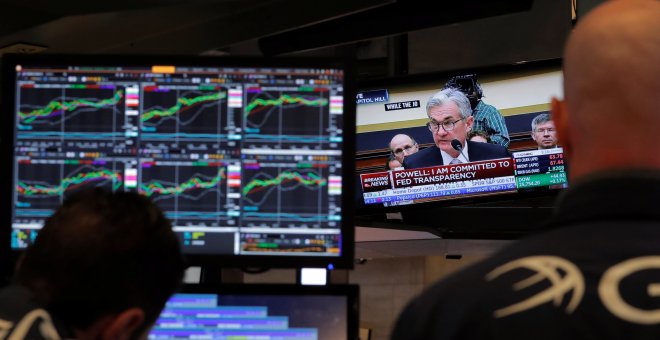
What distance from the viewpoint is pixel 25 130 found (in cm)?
204

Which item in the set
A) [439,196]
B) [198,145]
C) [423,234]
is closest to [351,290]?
[198,145]

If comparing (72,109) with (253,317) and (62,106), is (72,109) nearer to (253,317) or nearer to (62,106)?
(62,106)

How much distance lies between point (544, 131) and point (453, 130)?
15.4 inches

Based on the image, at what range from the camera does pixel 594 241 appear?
0.99 metres

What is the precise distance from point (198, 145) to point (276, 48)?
11.8ft

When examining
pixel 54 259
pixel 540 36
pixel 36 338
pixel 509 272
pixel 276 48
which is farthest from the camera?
pixel 540 36

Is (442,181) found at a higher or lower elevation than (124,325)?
higher

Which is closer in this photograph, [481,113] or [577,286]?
[577,286]

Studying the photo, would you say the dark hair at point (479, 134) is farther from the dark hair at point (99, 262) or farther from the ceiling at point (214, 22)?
the dark hair at point (99, 262)

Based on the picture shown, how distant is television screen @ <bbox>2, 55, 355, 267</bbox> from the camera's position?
202 cm

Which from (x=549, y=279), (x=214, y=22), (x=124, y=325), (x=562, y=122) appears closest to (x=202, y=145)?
(x=124, y=325)

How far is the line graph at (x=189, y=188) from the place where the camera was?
79.6 inches

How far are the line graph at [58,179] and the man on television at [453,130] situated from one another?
2.38m

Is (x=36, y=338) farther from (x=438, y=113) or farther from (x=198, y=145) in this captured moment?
(x=438, y=113)
